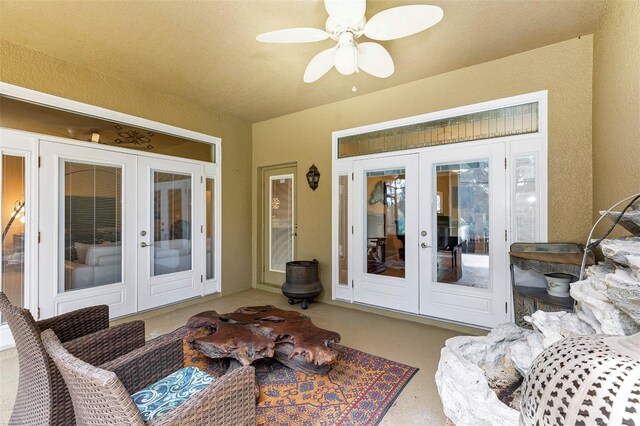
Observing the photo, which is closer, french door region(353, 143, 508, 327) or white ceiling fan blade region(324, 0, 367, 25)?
white ceiling fan blade region(324, 0, 367, 25)

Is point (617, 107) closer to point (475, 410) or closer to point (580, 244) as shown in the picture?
point (580, 244)

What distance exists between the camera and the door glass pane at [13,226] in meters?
2.86

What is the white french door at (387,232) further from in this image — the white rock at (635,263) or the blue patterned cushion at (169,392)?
the blue patterned cushion at (169,392)

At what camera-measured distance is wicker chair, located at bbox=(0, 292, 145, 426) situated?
1.47 m

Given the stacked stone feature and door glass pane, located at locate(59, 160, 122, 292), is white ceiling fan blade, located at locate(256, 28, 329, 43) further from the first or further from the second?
door glass pane, located at locate(59, 160, 122, 292)

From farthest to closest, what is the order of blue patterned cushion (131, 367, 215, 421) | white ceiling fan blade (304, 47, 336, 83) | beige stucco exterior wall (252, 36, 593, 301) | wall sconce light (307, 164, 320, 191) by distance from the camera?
1. wall sconce light (307, 164, 320, 191)
2. beige stucco exterior wall (252, 36, 593, 301)
3. white ceiling fan blade (304, 47, 336, 83)
4. blue patterned cushion (131, 367, 215, 421)

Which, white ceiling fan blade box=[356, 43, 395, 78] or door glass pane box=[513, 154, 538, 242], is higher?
white ceiling fan blade box=[356, 43, 395, 78]

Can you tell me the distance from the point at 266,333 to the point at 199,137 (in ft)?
10.6

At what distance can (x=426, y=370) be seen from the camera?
2.48 m

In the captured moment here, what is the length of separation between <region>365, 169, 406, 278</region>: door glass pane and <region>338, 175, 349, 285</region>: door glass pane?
0.30 m

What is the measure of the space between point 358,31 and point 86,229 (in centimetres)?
351

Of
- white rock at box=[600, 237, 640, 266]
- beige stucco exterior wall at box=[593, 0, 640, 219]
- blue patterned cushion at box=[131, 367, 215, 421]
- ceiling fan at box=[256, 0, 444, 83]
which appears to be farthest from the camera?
ceiling fan at box=[256, 0, 444, 83]

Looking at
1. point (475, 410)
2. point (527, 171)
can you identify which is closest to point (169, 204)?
point (475, 410)

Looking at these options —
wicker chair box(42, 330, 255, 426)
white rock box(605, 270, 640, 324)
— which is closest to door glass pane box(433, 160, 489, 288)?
white rock box(605, 270, 640, 324)
